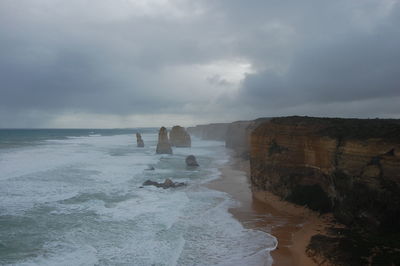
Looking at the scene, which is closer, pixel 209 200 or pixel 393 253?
pixel 393 253

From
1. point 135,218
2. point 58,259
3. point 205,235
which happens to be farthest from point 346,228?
point 58,259

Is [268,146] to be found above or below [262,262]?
above

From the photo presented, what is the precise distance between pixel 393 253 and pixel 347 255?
1.50 metres

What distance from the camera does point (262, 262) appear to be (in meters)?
10.1

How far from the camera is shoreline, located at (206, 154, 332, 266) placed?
10.8 metres

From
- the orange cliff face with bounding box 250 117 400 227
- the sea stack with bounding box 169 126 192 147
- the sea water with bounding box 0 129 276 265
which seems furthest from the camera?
the sea stack with bounding box 169 126 192 147

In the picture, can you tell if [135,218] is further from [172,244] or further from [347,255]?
[347,255]

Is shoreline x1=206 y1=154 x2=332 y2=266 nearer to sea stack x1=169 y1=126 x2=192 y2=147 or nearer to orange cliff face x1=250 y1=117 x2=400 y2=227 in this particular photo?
orange cliff face x1=250 y1=117 x2=400 y2=227

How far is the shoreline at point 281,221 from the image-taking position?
424 inches

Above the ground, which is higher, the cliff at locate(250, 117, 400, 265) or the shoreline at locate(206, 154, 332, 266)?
the cliff at locate(250, 117, 400, 265)

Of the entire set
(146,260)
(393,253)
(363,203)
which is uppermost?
(363,203)

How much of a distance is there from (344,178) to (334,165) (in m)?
0.96

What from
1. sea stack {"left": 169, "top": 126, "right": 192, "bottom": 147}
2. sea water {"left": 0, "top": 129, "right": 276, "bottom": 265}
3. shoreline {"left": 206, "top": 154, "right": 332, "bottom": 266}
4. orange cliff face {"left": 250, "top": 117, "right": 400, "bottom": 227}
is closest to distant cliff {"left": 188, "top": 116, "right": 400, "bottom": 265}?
orange cliff face {"left": 250, "top": 117, "right": 400, "bottom": 227}

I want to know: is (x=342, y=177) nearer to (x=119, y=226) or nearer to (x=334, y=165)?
(x=334, y=165)
